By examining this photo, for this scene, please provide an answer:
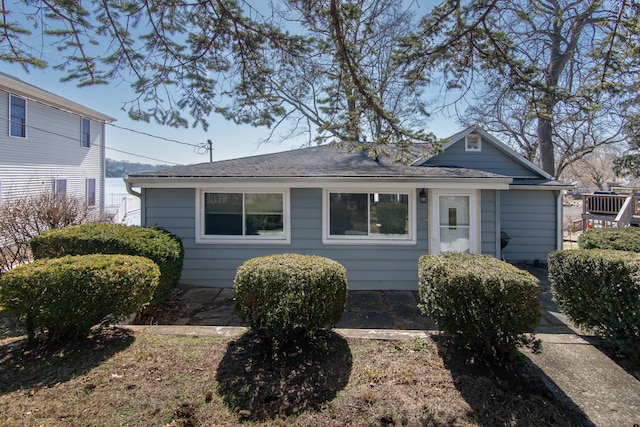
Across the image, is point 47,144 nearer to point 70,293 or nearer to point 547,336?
point 70,293

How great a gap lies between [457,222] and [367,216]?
1.89 metres

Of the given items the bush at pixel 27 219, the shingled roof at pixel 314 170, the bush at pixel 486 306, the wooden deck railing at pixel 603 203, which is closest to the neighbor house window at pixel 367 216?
the shingled roof at pixel 314 170

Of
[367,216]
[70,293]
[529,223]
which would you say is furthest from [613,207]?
[70,293]

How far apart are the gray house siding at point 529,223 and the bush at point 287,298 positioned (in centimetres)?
852

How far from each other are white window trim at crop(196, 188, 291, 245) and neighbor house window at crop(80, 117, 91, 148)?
12.9 m

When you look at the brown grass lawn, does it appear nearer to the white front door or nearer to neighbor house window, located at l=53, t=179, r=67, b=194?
the white front door

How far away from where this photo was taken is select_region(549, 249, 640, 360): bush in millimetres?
3107

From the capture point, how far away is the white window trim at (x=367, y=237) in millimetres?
6844

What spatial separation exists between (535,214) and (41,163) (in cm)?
1824

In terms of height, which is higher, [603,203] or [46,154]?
[46,154]

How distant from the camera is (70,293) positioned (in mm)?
3182

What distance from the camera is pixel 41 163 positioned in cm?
1345

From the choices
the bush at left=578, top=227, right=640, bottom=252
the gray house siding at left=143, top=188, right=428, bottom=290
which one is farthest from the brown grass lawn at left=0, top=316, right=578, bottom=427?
the bush at left=578, top=227, right=640, bottom=252

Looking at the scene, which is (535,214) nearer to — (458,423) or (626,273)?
(626,273)
